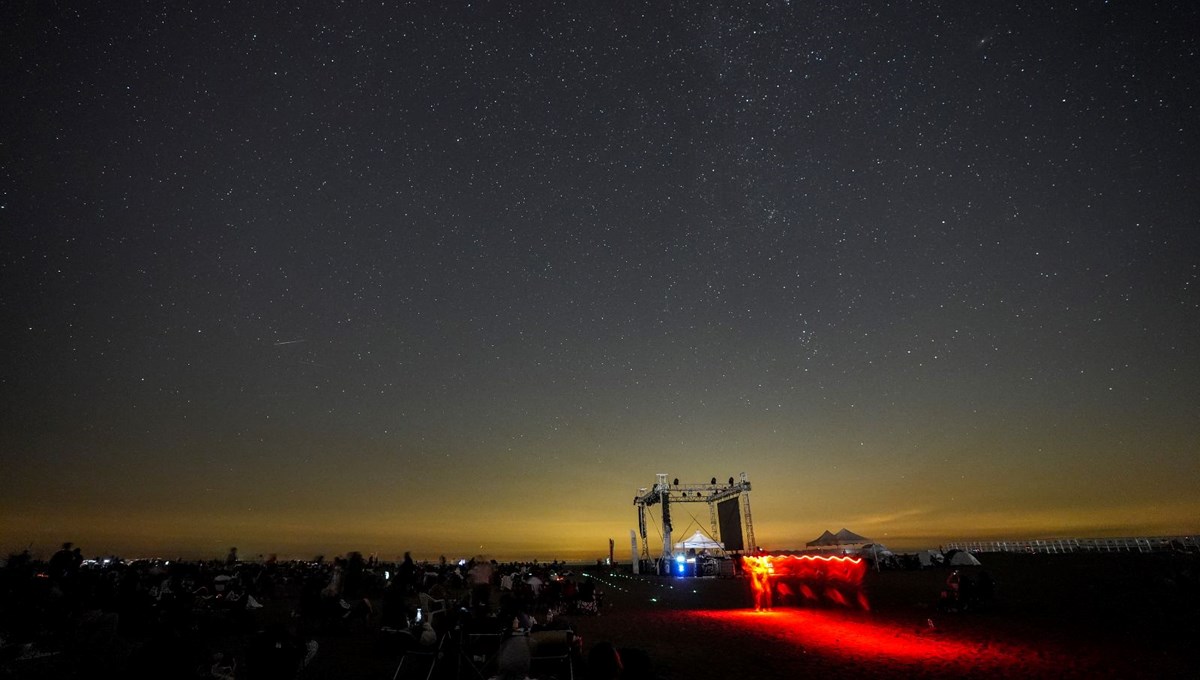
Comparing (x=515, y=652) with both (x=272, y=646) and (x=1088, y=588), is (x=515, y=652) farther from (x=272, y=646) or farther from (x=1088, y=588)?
(x=1088, y=588)

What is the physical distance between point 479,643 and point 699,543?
33.3 meters

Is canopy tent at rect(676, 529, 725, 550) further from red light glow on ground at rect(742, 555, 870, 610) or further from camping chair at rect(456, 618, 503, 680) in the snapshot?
camping chair at rect(456, 618, 503, 680)

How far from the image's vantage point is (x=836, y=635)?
13.8 m

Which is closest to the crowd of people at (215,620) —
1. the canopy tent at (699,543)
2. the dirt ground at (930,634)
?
the dirt ground at (930,634)

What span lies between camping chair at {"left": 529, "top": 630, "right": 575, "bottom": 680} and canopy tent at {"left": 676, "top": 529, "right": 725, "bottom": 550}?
3276 centimetres

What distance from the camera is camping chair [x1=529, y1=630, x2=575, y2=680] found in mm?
7965

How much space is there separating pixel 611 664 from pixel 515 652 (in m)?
3.23

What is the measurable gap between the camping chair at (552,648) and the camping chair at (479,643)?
0.54 metres

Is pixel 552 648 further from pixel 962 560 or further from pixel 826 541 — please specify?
pixel 826 541

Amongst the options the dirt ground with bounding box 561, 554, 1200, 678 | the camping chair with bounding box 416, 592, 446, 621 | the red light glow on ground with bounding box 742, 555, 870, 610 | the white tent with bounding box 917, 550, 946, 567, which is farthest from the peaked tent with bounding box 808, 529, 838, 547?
the camping chair with bounding box 416, 592, 446, 621

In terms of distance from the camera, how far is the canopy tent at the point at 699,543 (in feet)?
127

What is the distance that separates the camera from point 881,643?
12.7 m

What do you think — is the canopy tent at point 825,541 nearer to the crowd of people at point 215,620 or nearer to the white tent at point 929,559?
the white tent at point 929,559

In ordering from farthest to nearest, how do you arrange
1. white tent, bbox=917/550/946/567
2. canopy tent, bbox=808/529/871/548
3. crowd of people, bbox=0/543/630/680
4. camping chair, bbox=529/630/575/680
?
canopy tent, bbox=808/529/871/548 → white tent, bbox=917/550/946/567 → camping chair, bbox=529/630/575/680 → crowd of people, bbox=0/543/630/680
